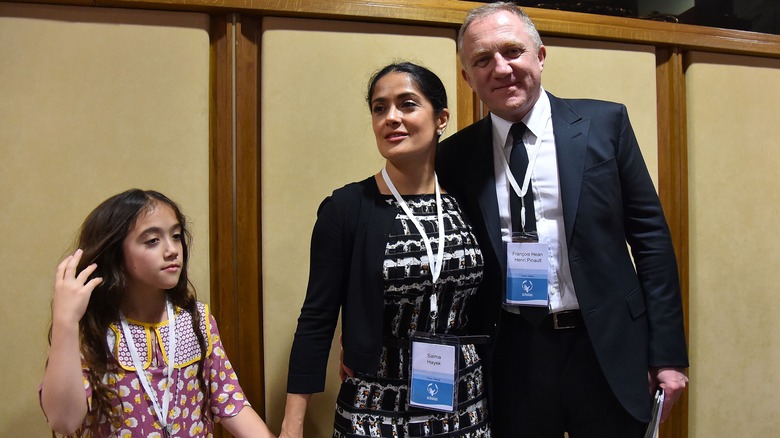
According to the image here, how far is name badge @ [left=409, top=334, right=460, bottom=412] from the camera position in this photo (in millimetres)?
1170

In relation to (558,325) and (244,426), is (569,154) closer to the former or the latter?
(558,325)

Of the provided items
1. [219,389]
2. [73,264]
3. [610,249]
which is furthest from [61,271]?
[610,249]

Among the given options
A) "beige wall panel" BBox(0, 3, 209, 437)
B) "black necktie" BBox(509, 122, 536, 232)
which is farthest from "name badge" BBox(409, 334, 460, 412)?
"beige wall panel" BBox(0, 3, 209, 437)

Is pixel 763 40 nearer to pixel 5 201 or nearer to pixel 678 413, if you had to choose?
pixel 678 413

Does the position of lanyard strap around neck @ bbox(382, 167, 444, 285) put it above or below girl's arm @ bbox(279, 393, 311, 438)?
above

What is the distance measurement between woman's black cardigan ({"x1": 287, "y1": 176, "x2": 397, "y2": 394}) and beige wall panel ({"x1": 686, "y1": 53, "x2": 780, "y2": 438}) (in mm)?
1592

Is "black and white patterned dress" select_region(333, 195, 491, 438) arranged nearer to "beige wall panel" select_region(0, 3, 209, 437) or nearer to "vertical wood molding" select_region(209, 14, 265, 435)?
"vertical wood molding" select_region(209, 14, 265, 435)

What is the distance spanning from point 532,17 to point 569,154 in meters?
0.82

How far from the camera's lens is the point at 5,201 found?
1.57 metres

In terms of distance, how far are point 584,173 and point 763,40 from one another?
1545mm

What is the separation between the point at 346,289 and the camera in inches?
50.6

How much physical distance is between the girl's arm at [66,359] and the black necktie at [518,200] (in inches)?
40.1

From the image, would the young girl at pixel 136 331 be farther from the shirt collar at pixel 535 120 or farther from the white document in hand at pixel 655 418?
the white document in hand at pixel 655 418

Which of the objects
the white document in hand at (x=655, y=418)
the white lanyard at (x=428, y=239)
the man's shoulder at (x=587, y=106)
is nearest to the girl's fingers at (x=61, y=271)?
the white lanyard at (x=428, y=239)
